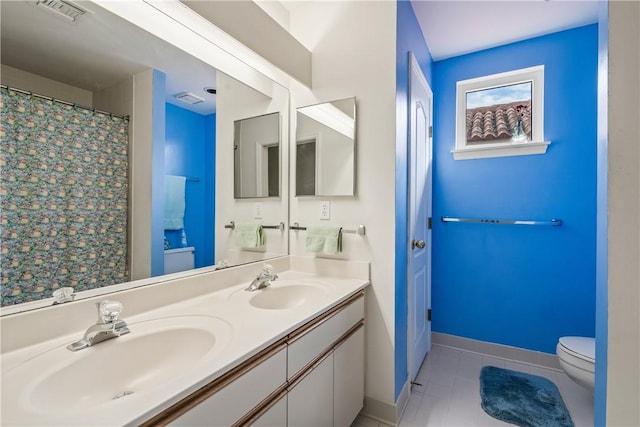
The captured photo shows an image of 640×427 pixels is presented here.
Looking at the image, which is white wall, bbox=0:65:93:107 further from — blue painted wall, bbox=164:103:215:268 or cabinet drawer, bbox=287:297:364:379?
cabinet drawer, bbox=287:297:364:379

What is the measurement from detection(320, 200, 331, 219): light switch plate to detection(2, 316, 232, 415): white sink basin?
3.13 ft

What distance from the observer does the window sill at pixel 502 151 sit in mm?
2188

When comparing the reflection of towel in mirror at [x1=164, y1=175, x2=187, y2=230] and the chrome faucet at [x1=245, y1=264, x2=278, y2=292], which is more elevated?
the reflection of towel in mirror at [x1=164, y1=175, x2=187, y2=230]

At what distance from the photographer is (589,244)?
6.79ft

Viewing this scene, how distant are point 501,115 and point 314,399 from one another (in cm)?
250

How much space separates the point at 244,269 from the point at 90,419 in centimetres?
107

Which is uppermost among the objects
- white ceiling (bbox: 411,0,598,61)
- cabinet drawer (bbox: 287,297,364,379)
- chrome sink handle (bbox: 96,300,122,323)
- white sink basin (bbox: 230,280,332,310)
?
white ceiling (bbox: 411,0,598,61)

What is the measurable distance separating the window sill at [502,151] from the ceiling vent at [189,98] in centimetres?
202

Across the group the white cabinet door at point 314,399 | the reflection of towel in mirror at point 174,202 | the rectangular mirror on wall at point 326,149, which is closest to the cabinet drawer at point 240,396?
the white cabinet door at point 314,399

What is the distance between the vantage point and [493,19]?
2006mm

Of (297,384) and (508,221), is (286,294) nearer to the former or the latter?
(297,384)

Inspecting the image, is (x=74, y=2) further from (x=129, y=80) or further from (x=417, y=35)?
(x=417, y=35)

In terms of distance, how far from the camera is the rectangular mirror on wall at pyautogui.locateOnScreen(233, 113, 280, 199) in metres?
1.66

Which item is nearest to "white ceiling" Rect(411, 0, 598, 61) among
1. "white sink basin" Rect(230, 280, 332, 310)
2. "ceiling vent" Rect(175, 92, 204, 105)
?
"ceiling vent" Rect(175, 92, 204, 105)
